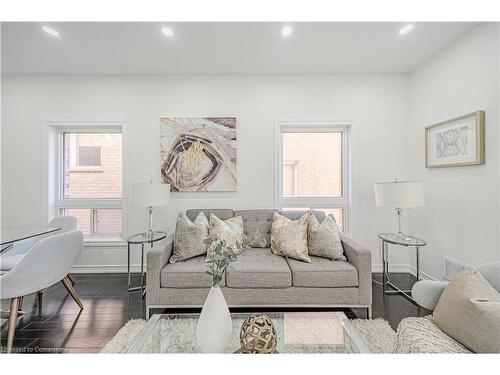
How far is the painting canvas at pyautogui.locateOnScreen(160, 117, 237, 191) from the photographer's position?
10.9 ft

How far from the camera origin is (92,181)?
3.50 metres

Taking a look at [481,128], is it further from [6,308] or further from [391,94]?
[6,308]

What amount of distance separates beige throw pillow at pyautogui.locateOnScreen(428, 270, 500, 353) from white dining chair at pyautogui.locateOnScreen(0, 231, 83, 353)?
2.55 m

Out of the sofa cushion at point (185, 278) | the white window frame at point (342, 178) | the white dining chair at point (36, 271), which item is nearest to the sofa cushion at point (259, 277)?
the sofa cushion at point (185, 278)

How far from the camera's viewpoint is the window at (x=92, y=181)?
3479 millimetres

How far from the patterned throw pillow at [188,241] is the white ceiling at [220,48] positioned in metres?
1.82

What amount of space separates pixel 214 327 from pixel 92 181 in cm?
304

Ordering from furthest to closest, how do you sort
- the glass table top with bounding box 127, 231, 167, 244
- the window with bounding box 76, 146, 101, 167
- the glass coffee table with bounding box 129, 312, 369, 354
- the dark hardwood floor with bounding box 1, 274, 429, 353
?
the window with bounding box 76, 146, 101, 167 → the glass table top with bounding box 127, 231, 167, 244 → the dark hardwood floor with bounding box 1, 274, 429, 353 → the glass coffee table with bounding box 129, 312, 369, 354

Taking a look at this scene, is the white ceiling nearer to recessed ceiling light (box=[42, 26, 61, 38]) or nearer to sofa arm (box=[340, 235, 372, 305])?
recessed ceiling light (box=[42, 26, 61, 38])

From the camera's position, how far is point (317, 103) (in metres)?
3.38

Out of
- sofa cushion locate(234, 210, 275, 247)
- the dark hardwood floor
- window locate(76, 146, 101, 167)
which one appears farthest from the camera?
window locate(76, 146, 101, 167)

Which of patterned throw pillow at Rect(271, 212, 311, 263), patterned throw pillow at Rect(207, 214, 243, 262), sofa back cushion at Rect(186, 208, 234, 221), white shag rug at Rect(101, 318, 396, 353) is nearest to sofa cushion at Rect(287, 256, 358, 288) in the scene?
patterned throw pillow at Rect(271, 212, 311, 263)
